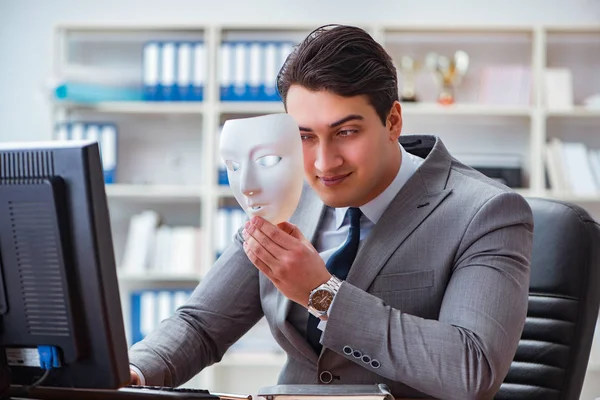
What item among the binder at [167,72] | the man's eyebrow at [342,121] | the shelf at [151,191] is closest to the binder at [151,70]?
the binder at [167,72]

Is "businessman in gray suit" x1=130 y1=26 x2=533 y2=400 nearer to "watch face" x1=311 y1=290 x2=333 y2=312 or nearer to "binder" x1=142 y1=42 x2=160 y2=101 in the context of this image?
"watch face" x1=311 y1=290 x2=333 y2=312

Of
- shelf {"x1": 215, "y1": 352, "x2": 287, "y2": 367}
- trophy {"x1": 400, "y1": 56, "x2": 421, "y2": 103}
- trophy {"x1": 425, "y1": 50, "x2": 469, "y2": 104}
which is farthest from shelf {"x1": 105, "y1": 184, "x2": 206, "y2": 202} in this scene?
trophy {"x1": 425, "y1": 50, "x2": 469, "y2": 104}

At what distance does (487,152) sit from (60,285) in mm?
3374

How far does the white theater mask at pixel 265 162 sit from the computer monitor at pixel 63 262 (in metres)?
0.33

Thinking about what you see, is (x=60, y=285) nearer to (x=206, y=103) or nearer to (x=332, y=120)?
(x=332, y=120)

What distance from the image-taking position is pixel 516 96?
12.8 feet

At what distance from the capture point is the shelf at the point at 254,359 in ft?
12.6

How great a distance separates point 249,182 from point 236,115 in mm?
2835

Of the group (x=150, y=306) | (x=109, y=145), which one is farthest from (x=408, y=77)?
(x=150, y=306)

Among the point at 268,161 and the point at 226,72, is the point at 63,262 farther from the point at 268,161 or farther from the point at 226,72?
the point at 226,72

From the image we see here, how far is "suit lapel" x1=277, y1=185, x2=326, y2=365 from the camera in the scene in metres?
1.61

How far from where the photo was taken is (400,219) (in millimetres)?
1613

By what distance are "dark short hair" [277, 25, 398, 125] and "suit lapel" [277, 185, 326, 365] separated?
274mm

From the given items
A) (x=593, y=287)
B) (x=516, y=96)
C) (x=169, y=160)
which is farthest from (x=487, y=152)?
(x=593, y=287)
